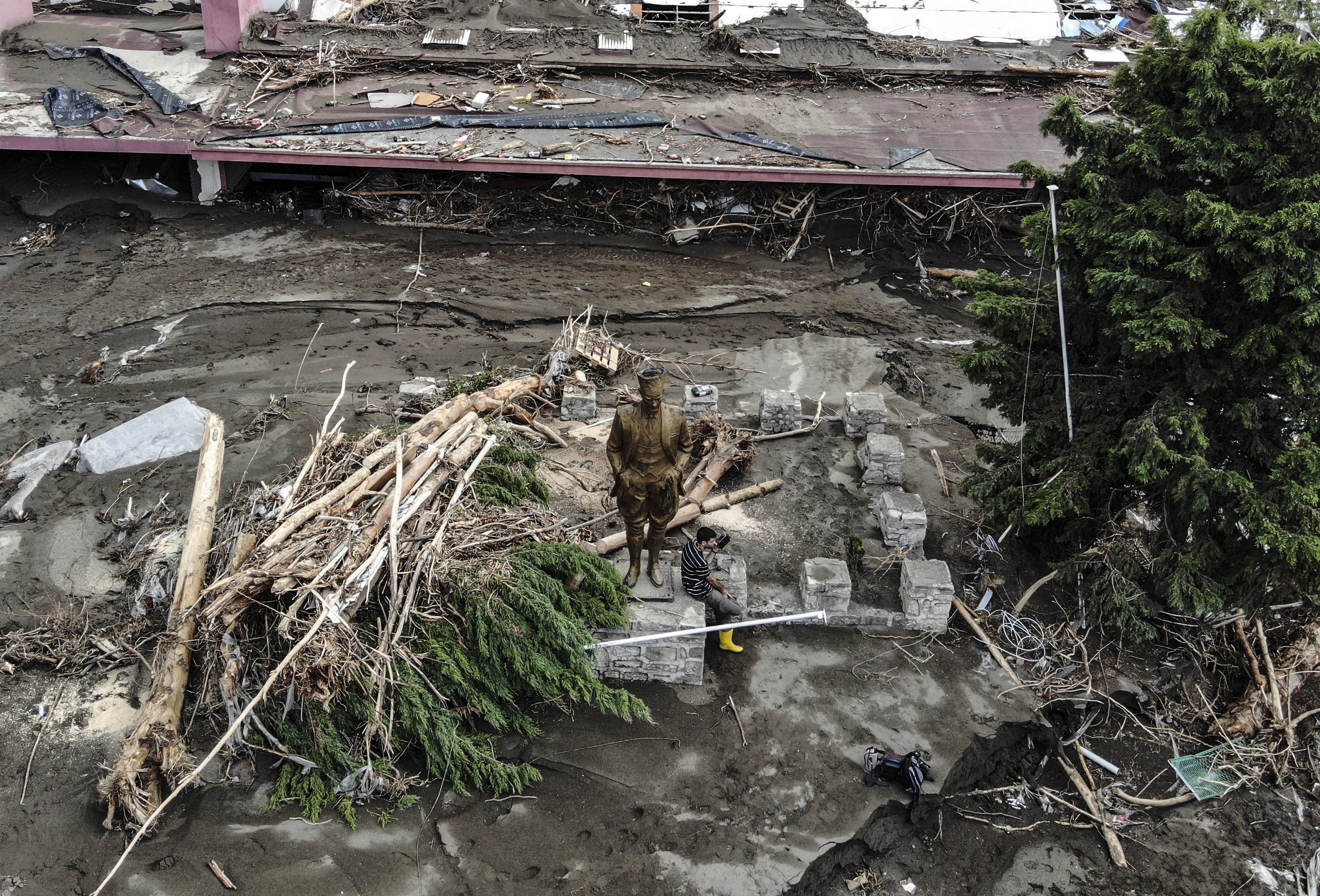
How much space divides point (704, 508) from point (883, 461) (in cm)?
211

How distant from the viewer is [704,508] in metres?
10.2

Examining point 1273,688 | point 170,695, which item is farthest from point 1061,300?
point 170,695

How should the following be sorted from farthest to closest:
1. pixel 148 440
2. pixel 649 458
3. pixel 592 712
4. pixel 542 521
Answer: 1. pixel 148 440
2. pixel 542 521
3. pixel 592 712
4. pixel 649 458

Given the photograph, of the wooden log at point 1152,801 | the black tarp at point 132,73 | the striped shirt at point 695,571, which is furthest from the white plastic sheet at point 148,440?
the wooden log at point 1152,801

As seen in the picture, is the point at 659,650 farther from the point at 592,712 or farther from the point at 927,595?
the point at 927,595

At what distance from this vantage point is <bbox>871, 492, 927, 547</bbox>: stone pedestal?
9695mm

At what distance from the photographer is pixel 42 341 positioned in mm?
13484

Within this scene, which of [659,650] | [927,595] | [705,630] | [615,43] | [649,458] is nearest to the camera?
[649,458]

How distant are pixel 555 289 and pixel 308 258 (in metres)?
4.25

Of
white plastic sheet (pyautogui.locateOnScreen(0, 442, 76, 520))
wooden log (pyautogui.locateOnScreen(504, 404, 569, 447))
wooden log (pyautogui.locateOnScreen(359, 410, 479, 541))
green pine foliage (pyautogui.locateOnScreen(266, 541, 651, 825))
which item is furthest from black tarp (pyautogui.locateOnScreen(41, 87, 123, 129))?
green pine foliage (pyautogui.locateOnScreen(266, 541, 651, 825))

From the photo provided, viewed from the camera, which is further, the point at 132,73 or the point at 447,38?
the point at 447,38

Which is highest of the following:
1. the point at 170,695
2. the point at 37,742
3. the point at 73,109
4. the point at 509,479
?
the point at 73,109

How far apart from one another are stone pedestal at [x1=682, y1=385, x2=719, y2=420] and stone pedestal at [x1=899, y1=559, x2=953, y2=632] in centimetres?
332

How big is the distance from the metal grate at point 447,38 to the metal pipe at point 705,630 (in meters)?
15.6
